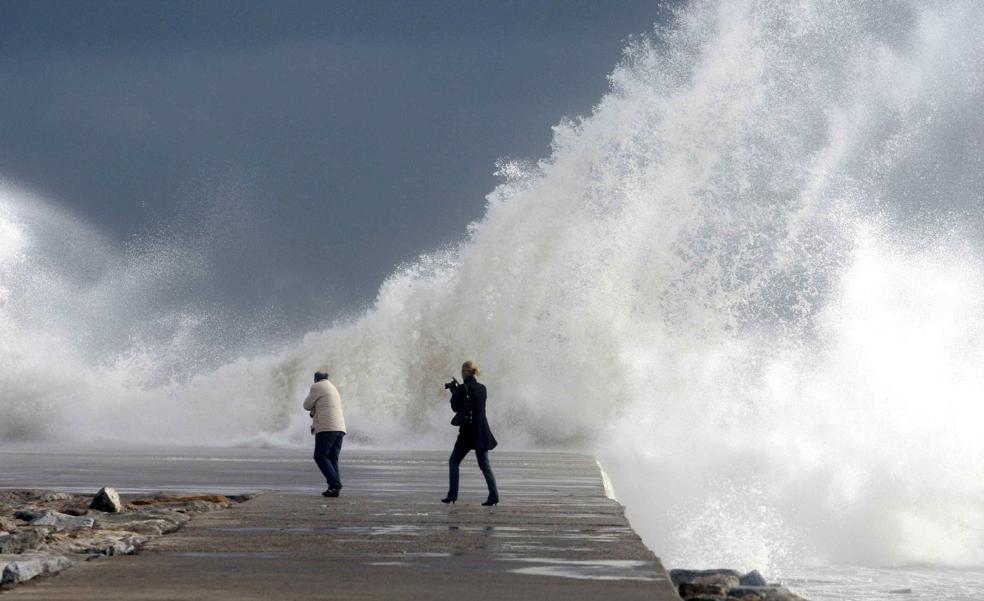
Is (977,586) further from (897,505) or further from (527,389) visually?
(527,389)

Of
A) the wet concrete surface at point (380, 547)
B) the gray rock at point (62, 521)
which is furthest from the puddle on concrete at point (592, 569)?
the gray rock at point (62, 521)

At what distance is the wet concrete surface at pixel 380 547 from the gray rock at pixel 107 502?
1182 mm

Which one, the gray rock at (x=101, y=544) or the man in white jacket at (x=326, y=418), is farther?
the man in white jacket at (x=326, y=418)

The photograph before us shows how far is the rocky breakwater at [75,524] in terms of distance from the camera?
34.4ft

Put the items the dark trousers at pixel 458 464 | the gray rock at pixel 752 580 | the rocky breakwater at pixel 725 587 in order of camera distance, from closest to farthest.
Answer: the rocky breakwater at pixel 725 587, the gray rock at pixel 752 580, the dark trousers at pixel 458 464

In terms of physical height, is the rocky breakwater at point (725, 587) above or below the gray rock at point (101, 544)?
below

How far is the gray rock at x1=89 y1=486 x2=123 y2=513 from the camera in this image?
15.7 meters

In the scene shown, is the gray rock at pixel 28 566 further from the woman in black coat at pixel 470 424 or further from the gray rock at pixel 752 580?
the woman in black coat at pixel 470 424

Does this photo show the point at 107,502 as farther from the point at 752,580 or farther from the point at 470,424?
the point at 752,580

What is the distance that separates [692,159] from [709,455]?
48.7ft

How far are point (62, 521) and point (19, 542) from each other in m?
2.70

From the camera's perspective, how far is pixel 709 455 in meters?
34.9

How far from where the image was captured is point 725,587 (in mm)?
11500

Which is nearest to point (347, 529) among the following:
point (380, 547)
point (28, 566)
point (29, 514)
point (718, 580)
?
point (380, 547)
